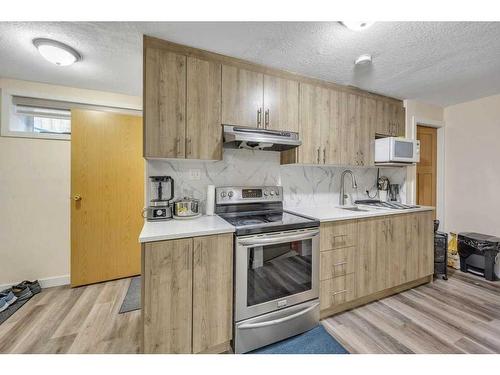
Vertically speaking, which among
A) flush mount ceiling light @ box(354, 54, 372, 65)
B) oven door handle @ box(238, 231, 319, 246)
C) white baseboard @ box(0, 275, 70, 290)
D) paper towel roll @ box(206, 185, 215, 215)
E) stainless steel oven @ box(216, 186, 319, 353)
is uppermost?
flush mount ceiling light @ box(354, 54, 372, 65)

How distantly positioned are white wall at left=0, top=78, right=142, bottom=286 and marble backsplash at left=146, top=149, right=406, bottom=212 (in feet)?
4.68

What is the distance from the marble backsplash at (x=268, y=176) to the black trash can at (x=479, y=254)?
2.93 ft

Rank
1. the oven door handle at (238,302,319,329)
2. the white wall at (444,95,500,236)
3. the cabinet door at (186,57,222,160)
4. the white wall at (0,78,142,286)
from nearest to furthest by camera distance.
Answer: the oven door handle at (238,302,319,329) < the cabinet door at (186,57,222,160) < the white wall at (0,78,142,286) < the white wall at (444,95,500,236)

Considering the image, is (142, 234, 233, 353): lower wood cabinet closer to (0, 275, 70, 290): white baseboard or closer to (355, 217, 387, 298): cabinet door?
(355, 217, 387, 298): cabinet door

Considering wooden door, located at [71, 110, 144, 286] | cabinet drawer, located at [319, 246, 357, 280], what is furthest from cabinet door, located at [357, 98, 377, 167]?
wooden door, located at [71, 110, 144, 286]

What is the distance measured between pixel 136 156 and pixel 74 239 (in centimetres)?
115

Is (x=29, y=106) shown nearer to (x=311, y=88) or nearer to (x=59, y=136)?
(x=59, y=136)

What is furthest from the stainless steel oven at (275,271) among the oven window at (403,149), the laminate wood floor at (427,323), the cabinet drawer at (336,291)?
the oven window at (403,149)

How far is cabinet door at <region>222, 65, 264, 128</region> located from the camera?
1.74 m

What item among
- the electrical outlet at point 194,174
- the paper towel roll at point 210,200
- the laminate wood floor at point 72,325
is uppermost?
the electrical outlet at point 194,174

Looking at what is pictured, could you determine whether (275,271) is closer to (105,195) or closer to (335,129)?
(335,129)

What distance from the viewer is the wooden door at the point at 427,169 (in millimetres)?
3072

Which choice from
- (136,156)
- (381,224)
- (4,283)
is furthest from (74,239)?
(381,224)

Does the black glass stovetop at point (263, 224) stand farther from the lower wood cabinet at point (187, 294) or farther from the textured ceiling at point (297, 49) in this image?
the textured ceiling at point (297, 49)
